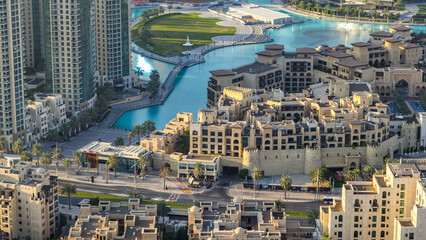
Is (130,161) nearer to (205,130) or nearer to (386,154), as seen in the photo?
(205,130)

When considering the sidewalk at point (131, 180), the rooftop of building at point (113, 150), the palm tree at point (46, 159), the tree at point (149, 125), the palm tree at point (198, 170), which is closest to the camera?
the sidewalk at point (131, 180)

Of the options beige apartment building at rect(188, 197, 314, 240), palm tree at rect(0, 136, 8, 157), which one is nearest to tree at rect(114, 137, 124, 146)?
palm tree at rect(0, 136, 8, 157)

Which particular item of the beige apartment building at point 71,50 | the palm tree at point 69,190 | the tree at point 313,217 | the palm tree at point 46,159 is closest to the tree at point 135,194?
the palm tree at point 69,190

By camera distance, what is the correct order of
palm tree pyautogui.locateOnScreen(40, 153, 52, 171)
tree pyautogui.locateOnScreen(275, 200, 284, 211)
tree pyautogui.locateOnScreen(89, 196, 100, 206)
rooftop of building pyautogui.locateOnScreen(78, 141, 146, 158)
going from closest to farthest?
1. tree pyautogui.locateOnScreen(275, 200, 284, 211)
2. tree pyautogui.locateOnScreen(89, 196, 100, 206)
3. palm tree pyautogui.locateOnScreen(40, 153, 52, 171)
4. rooftop of building pyautogui.locateOnScreen(78, 141, 146, 158)

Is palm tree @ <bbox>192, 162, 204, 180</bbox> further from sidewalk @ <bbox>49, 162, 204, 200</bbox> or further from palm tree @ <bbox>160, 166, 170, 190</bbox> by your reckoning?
palm tree @ <bbox>160, 166, 170, 190</bbox>

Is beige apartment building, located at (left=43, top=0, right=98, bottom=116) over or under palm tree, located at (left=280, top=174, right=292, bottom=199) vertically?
over

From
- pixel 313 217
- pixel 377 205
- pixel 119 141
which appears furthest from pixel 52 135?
pixel 377 205

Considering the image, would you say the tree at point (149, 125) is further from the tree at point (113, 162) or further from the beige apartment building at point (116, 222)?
the beige apartment building at point (116, 222)

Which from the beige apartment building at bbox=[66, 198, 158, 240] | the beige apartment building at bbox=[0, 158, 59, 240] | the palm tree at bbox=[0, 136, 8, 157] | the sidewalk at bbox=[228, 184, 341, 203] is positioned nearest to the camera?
the beige apartment building at bbox=[66, 198, 158, 240]
